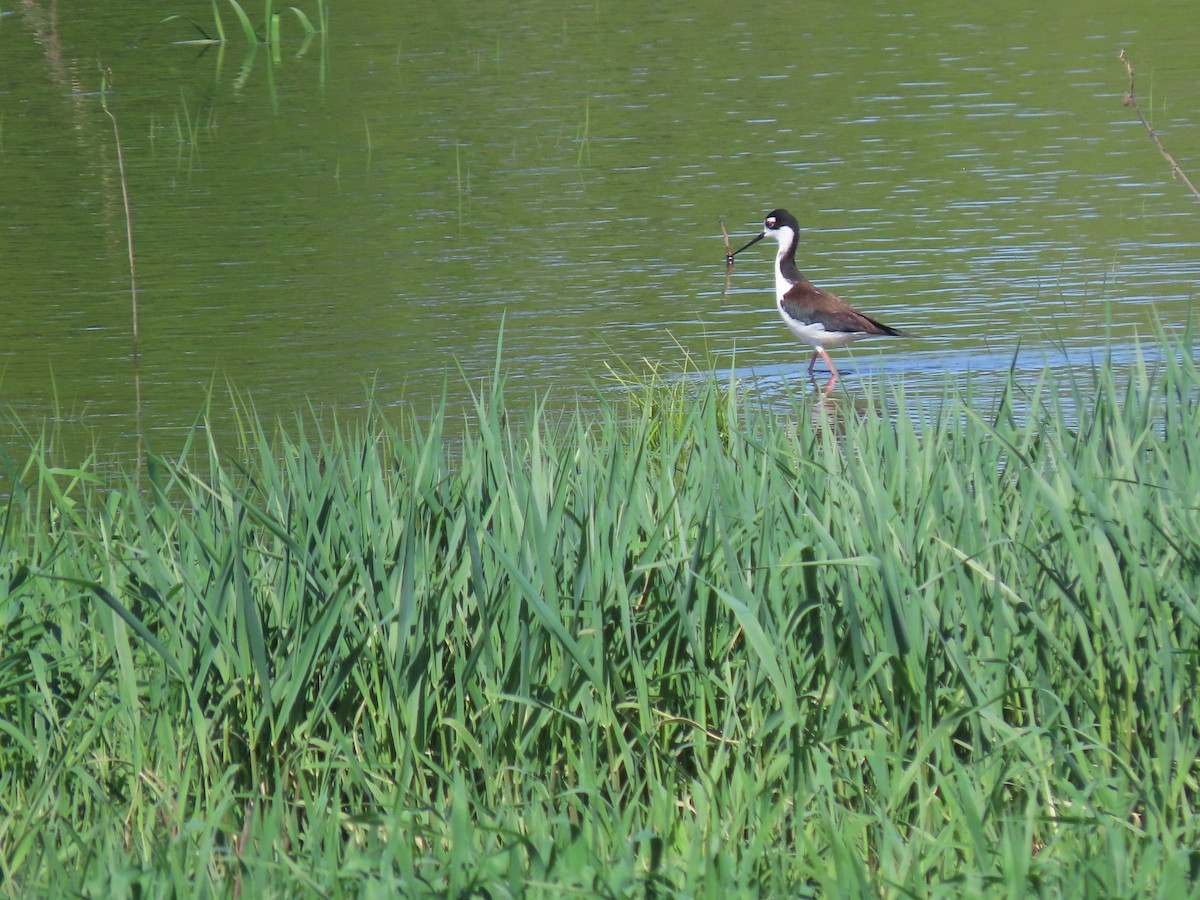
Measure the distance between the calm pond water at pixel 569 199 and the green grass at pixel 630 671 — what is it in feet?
3.54

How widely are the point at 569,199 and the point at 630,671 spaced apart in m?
9.36

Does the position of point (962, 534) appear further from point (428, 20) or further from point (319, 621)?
point (428, 20)

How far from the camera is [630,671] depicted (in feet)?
13.9

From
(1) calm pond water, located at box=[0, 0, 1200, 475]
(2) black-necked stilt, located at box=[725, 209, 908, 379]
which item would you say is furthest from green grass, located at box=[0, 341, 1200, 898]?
(2) black-necked stilt, located at box=[725, 209, 908, 379]

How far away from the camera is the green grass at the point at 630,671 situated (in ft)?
11.7

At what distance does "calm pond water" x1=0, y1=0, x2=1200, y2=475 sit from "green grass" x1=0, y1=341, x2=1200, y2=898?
3.54ft

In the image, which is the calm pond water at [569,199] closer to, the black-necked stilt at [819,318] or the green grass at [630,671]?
the black-necked stilt at [819,318]

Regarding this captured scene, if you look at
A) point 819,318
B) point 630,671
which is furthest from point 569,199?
point 630,671

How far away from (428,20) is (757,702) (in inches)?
781

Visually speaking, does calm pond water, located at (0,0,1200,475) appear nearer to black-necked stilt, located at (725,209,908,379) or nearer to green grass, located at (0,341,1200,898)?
black-necked stilt, located at (725,209,908,379)

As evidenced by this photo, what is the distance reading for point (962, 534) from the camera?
4125 millimetres

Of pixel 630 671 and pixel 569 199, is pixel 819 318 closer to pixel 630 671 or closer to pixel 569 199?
pixel 569 199

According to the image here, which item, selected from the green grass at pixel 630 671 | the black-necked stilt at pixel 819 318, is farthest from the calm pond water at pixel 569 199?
the green grass at pixel 630 671

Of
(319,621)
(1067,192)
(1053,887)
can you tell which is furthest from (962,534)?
(1067,192)
